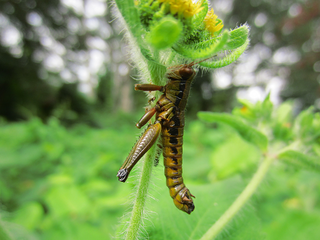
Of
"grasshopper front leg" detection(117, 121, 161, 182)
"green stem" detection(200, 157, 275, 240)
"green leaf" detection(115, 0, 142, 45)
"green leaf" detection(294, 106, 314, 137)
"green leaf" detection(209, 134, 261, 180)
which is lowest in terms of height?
"green stem" detection(200, 157, 275, 240)

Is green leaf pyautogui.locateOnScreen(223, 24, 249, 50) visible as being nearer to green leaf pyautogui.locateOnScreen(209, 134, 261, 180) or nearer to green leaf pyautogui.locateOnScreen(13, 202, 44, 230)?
green leaf pyautogui.locateOnScreen(209, 134, 261, 180)

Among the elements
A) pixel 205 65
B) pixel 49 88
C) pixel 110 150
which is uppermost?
pixel 49 88

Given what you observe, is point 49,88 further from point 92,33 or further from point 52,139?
point 52,139

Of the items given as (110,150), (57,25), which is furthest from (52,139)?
(57,25)

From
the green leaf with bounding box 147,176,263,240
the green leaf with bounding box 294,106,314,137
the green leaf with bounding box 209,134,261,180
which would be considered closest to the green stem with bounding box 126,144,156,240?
the green leaf with bounding box 147,176,263,240

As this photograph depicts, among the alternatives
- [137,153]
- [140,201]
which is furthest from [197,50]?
[140,201]

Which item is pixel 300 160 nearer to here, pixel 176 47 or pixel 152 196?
pixel 152 196

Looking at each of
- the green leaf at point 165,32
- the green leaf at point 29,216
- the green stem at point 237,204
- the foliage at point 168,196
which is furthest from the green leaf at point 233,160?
the green leaf at point 29,216
